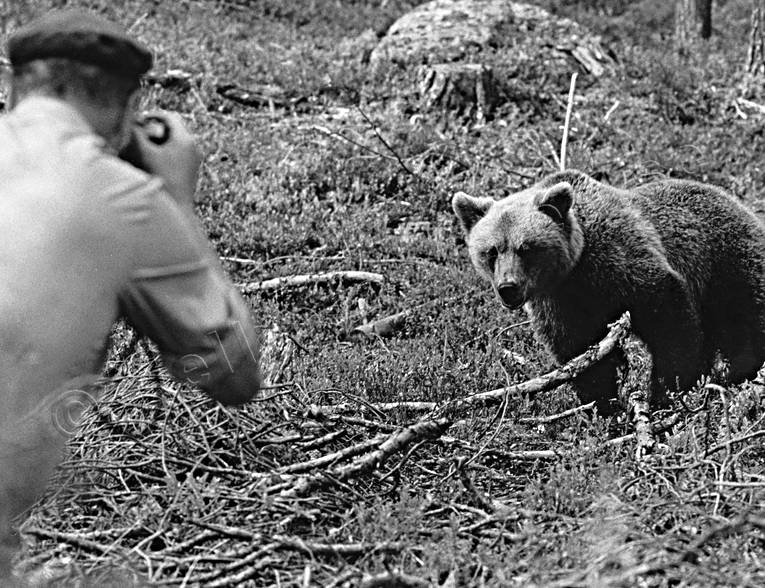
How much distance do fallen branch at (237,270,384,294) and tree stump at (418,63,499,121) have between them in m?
3.35

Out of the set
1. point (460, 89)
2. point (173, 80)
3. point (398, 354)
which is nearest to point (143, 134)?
point (398, 354)

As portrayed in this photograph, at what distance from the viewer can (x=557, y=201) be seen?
6.20 metres

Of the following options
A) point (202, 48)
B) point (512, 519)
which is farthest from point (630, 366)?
point (202, 48)

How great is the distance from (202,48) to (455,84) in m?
3.43

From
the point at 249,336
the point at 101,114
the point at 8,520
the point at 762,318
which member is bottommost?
the point at 762,318

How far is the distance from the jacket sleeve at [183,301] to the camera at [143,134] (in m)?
0.21

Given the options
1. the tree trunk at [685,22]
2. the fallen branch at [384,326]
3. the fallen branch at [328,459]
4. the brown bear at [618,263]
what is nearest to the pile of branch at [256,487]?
the fallen branch at [328,459]

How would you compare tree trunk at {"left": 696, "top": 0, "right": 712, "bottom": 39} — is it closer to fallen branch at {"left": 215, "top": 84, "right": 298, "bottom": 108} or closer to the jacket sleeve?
fallen branch at {"left": 215, "top": 84, "right": 298, "bottom": 108}

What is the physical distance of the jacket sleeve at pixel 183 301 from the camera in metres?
2.42

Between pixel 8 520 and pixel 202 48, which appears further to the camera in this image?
pixel 202 48

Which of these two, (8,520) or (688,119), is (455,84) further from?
(8,520)

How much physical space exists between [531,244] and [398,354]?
4.09 ft

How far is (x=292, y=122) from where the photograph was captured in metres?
11.0

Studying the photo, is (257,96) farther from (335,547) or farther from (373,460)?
(335,547)
